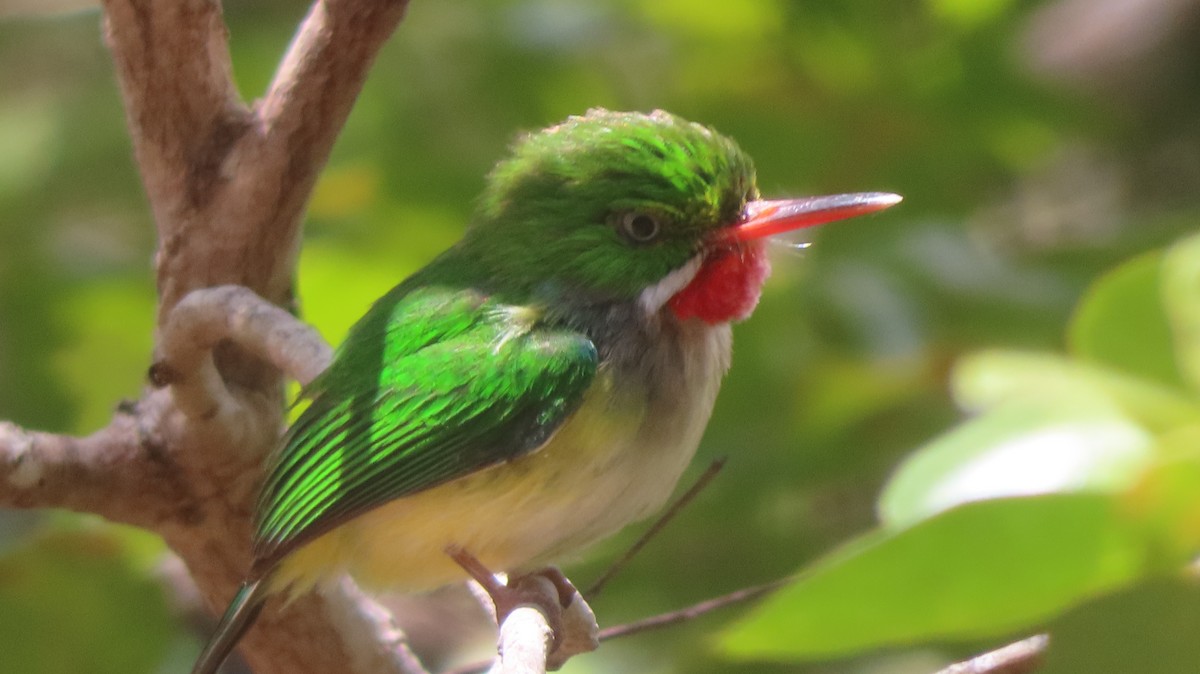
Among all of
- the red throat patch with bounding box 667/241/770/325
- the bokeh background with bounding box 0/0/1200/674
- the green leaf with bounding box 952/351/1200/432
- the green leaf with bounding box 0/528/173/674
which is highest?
the bokeh background with bounding box 0/0/1200/674

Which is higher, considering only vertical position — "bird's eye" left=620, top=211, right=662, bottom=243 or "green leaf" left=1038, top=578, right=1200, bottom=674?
"bird's eye" left=620, top=211, right=662, bottom=243

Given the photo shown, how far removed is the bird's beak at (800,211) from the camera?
81.1 inches

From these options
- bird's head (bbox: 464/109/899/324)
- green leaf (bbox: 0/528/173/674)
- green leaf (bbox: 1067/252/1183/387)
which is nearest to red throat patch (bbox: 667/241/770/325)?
bird's head (bbox: 464/109/899/324)

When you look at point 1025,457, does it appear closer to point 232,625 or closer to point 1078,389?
point 1078,389

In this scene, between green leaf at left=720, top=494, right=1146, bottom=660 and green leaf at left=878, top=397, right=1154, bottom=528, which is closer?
green leaf at left=720, top=494, right=1146, bottom=660

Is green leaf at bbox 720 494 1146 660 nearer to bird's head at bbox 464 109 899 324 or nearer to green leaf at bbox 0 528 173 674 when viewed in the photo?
bird's head at bbox 464 109 899 324

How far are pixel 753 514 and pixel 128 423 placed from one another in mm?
1247

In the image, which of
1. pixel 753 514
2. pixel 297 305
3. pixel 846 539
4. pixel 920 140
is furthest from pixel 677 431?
pixel 920 140

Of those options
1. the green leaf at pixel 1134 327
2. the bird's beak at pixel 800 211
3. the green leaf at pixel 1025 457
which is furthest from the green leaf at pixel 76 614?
the green leaf at pixel 1134 327

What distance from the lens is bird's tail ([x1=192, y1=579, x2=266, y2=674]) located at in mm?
2076

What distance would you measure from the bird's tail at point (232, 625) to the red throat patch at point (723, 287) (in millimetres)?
724

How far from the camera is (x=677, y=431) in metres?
2.08

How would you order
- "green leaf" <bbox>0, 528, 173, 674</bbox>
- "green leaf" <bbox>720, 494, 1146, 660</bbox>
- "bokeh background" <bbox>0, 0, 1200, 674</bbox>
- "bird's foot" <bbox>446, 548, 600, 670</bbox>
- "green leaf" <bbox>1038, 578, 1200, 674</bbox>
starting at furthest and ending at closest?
1. "bokeh background" <bbox>0, 0, 1200, 674</bbox>
2. "green leaf" <bbox>0, 528, 173, 674</bbox>
3. "bird's foot" <bbox>446, 548, 600, 670</bbox>
4. "green leaf" <bbox>720, 494, 1146, 660</bbox>
5. "green leaf" <bbox>1038, 578, 1200, 674</bbox>

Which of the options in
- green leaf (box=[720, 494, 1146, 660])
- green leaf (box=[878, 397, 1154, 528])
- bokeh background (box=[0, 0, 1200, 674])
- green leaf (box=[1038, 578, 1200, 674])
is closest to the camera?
green leaf (box=[1038, 578, 1200, 674])
